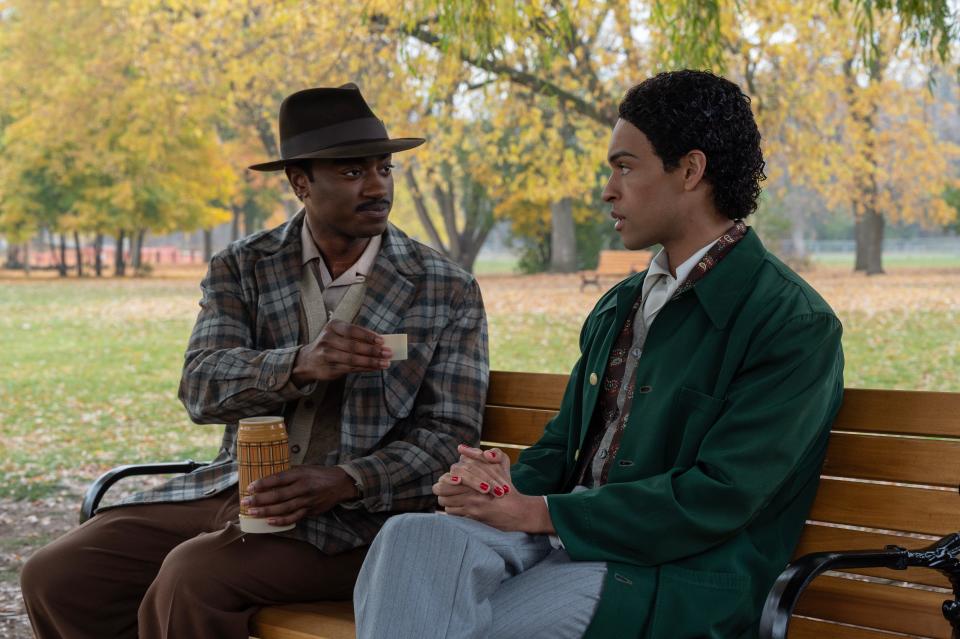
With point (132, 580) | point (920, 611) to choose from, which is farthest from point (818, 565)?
point (132, 580)

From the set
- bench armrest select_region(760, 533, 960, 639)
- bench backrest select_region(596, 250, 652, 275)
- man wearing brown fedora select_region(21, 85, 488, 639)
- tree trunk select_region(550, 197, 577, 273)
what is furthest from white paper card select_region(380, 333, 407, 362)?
tree trunk select_region(550, 197, 577, 273)

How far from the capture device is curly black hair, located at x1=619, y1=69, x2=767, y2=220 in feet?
9.31

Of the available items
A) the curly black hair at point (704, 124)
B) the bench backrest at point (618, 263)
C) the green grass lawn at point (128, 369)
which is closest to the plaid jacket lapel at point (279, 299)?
the curly black hair at point (704, 124)

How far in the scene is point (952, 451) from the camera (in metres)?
2.96

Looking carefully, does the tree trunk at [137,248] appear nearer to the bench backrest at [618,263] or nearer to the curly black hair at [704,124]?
the bench backrest at [618,263]

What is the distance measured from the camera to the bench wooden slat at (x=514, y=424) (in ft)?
12.5

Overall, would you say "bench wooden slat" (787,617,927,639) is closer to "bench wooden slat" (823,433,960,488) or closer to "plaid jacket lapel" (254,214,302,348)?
"bench wooden slat" (823,433,960,488)

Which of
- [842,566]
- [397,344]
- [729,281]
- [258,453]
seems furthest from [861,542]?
[258,453]

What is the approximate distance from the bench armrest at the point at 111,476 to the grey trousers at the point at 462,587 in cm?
145

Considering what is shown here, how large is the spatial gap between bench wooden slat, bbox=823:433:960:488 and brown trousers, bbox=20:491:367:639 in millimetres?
1353

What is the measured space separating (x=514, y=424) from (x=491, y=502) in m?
1.11

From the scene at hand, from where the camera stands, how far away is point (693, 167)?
9.38 ft


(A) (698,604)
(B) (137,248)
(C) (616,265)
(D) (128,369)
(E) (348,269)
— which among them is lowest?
(D) (128,369)

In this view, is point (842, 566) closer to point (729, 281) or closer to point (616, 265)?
point (729, 281)
